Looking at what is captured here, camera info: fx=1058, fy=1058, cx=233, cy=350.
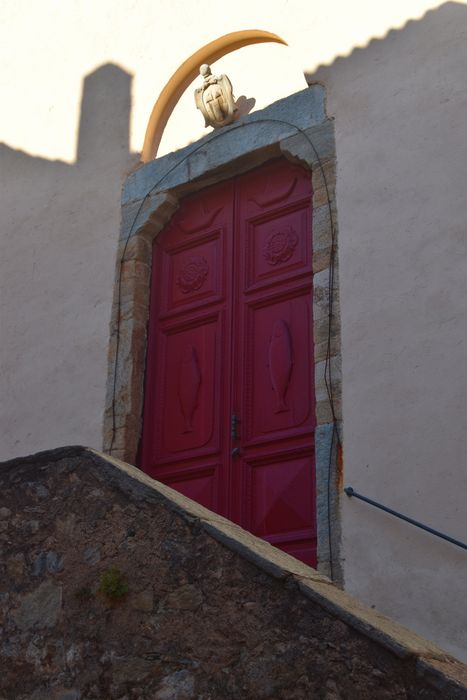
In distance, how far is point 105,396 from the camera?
20.9 ft

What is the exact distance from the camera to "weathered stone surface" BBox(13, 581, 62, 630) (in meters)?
3.51

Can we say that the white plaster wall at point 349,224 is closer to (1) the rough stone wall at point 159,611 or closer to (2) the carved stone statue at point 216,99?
(2) the carved stone statue at point 216,99

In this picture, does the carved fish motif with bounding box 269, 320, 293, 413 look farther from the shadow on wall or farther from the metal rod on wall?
the shadow on wall

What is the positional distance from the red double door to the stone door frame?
0.10 m

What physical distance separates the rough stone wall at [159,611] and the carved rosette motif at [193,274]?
2836 mm

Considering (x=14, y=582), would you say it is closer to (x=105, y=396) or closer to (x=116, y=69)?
(x=105, y=396)

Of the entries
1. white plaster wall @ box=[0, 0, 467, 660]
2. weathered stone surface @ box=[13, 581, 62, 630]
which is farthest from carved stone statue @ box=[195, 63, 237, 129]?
weathered stone surface @ box=[13, 581, 62, 630]

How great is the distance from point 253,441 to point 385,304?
107 centimetres

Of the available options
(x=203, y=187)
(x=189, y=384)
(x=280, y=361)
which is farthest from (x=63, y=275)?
(x=280, y=361)

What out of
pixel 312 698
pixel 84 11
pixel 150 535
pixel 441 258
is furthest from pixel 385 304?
pixel 84 11

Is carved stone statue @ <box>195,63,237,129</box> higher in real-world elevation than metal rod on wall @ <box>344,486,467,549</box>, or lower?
higher

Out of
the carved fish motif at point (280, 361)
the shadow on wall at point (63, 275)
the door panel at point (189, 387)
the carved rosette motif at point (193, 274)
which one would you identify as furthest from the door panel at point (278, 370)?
the shadow on wall at point (63, 275)

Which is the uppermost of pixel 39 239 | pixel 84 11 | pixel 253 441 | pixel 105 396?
pixel 84 11

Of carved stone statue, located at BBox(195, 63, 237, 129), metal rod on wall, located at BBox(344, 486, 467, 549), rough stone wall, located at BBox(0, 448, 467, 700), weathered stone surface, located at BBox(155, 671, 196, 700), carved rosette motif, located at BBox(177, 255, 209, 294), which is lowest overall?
weathered stone surface, located at BBox(155, 671, 196, 700)
